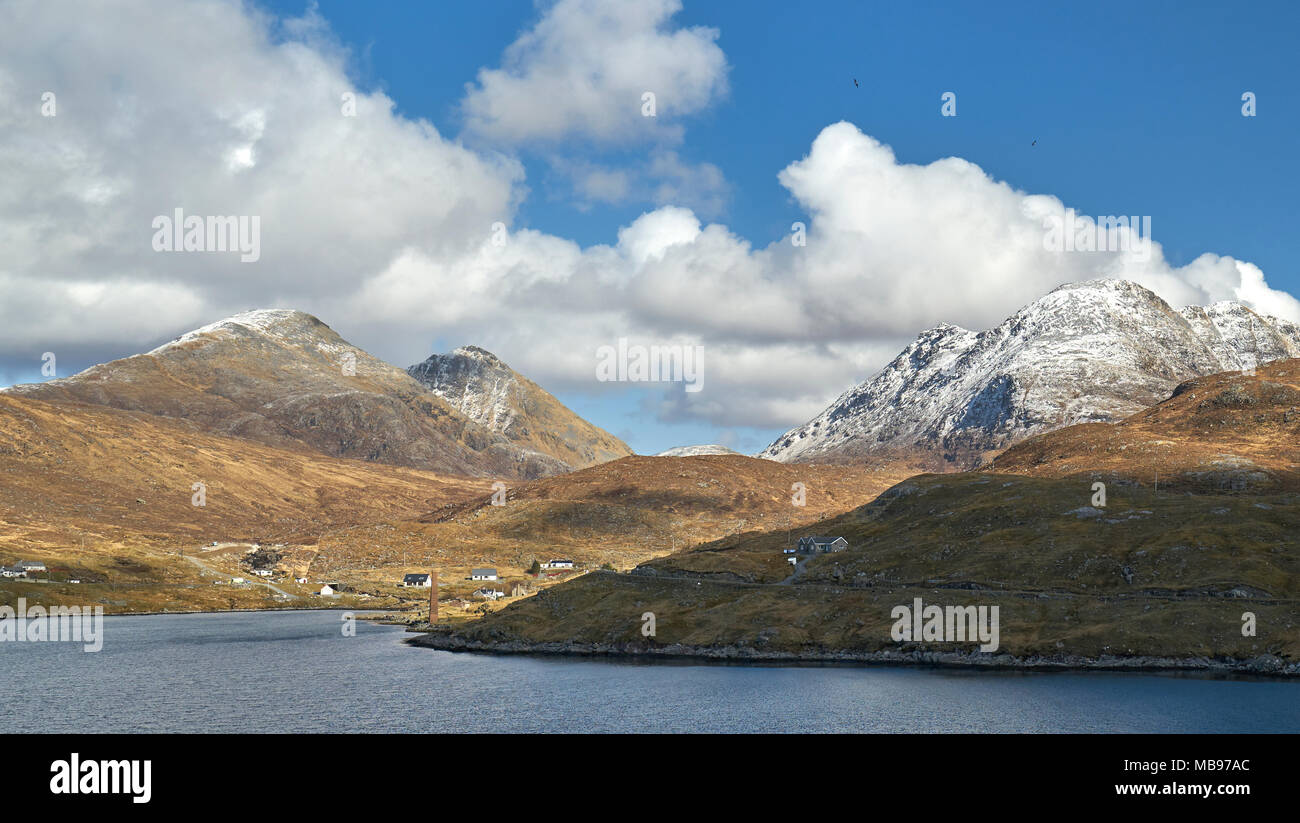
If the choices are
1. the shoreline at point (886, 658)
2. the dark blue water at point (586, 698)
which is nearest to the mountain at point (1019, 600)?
the shoreline at point (886, 658)

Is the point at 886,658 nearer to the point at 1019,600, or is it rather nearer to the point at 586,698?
the point at 1019,600

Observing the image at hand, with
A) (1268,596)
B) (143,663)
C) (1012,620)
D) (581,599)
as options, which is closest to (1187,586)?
(1268,596)

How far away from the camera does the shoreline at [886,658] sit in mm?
126562

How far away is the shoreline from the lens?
415 ft

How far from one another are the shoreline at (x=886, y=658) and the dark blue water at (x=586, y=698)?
480 cm

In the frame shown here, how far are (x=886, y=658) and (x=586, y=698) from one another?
51.7 metres

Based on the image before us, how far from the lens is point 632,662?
6033 inches

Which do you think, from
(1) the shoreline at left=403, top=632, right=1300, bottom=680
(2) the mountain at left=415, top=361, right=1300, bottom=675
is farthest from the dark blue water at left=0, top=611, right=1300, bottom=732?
(2) the mountain at left=415, top=361, right=1300, bottom=675

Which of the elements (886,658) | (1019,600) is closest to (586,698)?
(886,658)

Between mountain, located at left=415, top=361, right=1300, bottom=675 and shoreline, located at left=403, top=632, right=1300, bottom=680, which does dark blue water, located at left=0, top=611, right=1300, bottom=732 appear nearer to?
shoreline, located at left=403, top=632, right=1300, bottom=680

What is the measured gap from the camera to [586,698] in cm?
11838

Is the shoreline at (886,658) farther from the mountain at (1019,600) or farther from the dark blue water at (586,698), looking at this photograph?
the dark blue water at (586,698)
